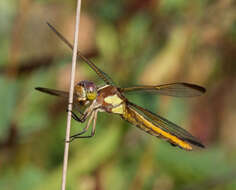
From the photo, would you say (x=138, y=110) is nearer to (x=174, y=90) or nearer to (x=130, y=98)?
(x=174, y=90)

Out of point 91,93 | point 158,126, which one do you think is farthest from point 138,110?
point 91,93

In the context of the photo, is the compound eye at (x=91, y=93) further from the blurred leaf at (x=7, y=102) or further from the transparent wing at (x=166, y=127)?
the blurred leaf at (x=7, y=102)

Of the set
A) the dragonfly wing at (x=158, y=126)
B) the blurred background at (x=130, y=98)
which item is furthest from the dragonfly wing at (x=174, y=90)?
the blurred background at (x=130, y=98)

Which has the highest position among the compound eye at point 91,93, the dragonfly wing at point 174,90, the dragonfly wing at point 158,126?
the dragonfly wing at point 174,90

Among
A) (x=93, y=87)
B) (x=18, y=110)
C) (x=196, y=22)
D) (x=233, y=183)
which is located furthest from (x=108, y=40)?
(x=233, y=183)

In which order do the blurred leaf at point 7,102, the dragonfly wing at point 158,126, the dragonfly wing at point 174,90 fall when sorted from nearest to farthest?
the dragonfly wing at point 174,90 < the dragonfly wing at point 158,126 < the blurred leaf at point 7,102

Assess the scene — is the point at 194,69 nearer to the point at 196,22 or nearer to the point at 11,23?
the point at 196,22
